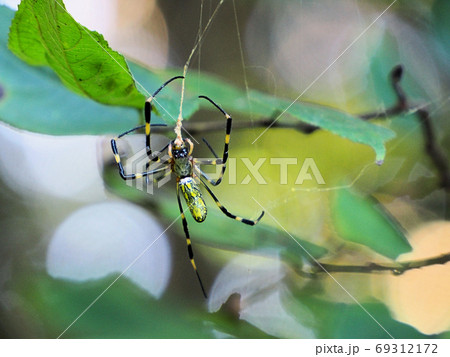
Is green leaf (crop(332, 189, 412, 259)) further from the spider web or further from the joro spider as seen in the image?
the joro spider

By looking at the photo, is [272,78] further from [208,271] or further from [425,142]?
[208,271]

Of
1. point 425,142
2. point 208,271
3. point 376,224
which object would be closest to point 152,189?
point 208,271

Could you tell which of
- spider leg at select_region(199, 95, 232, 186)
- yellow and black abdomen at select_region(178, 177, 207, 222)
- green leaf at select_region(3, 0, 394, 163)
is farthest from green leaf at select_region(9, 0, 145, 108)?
yellow and black abdomen at select_region(178, 177, 207, 222)

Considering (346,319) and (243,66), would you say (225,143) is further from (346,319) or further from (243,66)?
(346,319)

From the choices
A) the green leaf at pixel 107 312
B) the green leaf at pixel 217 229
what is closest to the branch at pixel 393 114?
the green leaf at pixel 217 229
